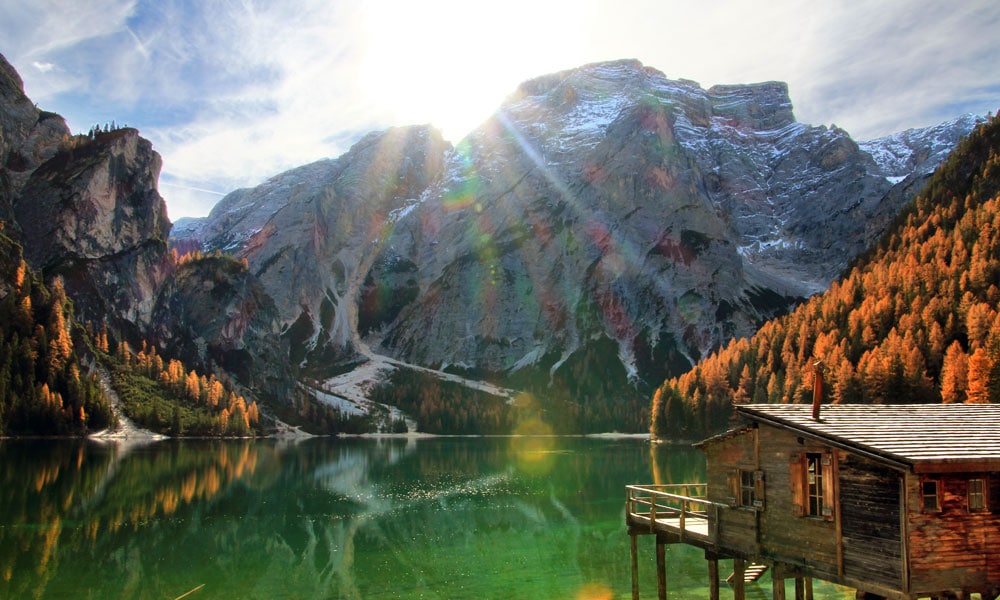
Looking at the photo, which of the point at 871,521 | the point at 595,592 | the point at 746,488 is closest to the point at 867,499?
the point at 871,521

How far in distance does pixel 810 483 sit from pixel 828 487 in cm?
97

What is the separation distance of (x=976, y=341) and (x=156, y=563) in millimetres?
103871

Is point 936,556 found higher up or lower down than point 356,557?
higher up

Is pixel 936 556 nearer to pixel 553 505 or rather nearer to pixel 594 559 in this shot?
pixel 594 559

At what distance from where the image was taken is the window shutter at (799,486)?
26266 millimetres

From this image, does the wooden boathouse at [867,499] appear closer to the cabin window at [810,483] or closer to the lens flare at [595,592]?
the cabin window at [810,483]

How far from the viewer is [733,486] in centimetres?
2989

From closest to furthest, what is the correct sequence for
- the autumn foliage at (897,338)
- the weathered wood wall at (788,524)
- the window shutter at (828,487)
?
the window shutter at (828,487)
the weathered wood wall at (788,524)
the autumn foliage at (897,338)

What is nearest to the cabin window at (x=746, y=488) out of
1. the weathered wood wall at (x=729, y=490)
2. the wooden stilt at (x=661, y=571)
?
the weathered wood wall at (x=729, y=490)

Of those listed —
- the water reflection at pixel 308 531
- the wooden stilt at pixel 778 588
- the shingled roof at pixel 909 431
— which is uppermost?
the shingled roof at pixel 909 431

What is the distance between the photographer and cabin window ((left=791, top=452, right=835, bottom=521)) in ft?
84.1

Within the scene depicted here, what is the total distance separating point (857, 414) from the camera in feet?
95.8

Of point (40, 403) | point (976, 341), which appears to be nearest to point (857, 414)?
point (976, 341)

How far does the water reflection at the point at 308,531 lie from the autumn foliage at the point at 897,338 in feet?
108
